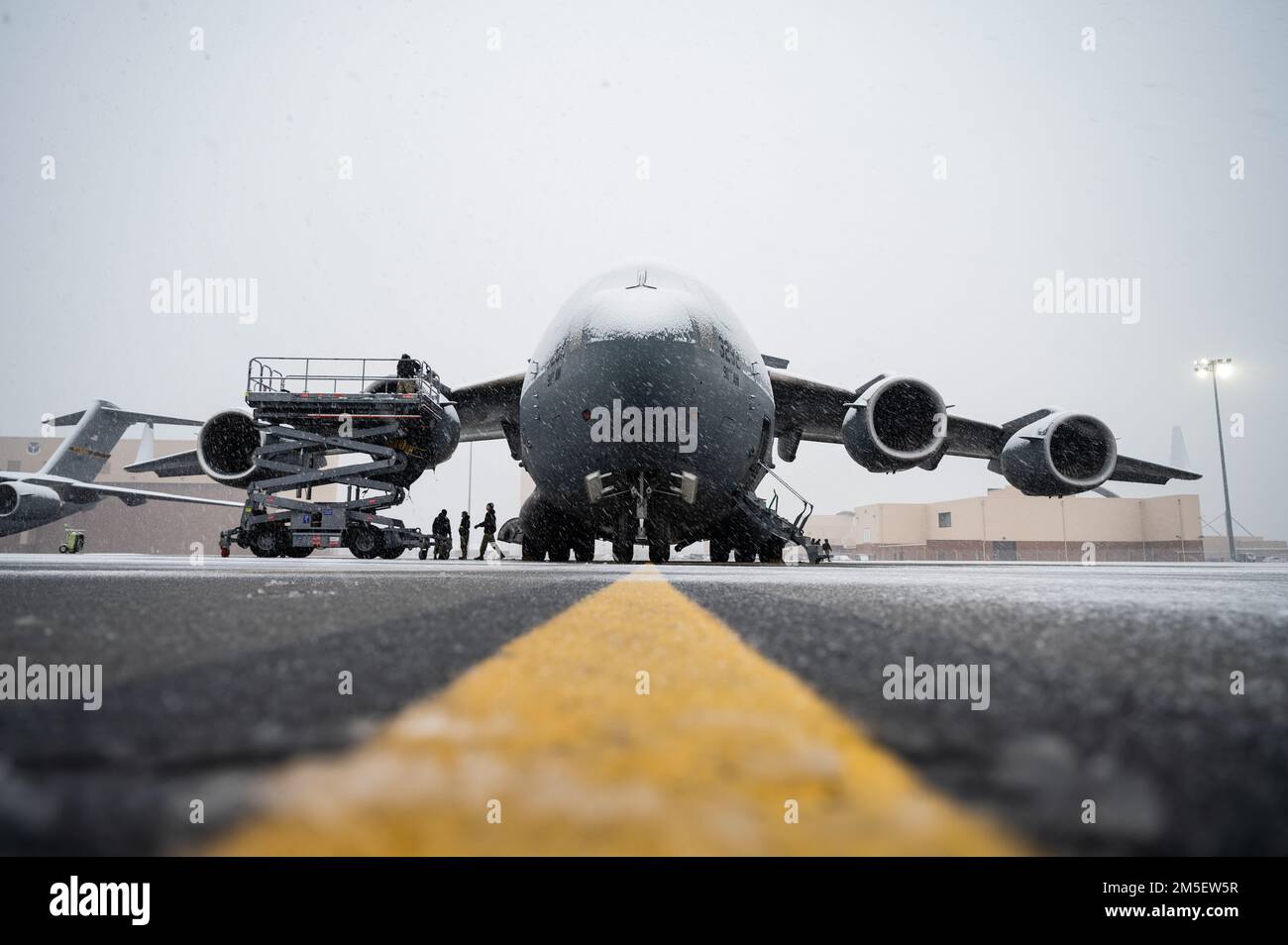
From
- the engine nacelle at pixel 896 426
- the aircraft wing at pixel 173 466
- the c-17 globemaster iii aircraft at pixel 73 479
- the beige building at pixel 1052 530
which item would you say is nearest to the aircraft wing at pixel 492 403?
the engine nacelle at pixel 896 426

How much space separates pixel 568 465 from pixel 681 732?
7.40 m

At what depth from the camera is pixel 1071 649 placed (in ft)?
4.19

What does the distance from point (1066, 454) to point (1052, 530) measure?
3393 cm

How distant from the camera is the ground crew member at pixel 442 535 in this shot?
47.9 feet

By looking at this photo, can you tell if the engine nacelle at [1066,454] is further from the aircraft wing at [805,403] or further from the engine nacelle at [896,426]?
the aircraft wing at [805,403]

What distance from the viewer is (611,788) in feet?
1.77

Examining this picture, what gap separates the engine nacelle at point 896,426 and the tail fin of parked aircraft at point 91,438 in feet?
59.9

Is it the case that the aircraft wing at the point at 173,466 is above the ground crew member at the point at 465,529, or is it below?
above

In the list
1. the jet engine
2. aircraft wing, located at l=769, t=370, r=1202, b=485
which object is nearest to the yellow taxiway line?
aircraft wing, located at l=769, t=370, r=1202, b=485

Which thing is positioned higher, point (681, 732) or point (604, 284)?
point (604, 284)

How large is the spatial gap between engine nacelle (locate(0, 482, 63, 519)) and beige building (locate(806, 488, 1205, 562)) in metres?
35.4

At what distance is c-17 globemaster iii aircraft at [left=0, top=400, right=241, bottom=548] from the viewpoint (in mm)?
17344
